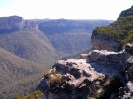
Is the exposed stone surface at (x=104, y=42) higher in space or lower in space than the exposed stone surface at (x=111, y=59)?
lower

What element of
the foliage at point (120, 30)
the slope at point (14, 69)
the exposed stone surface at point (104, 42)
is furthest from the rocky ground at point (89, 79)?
the slope at point (14, 69)

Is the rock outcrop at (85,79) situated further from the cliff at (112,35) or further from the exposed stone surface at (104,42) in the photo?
the exposed stone surface at (104,42)

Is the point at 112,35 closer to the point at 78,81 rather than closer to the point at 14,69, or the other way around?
the point at 78,81

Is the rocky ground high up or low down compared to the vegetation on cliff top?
down

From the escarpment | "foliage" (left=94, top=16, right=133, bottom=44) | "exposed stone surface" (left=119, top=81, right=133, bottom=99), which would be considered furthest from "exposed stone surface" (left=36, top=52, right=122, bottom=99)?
"foliage" (left=94, top=16, right=133, bottom=44)

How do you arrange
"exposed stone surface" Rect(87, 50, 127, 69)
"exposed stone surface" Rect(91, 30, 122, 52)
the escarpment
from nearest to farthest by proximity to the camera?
the escarpment < "exposed stone surface" Rect(87, 50, 127, 69) < "exposed stone surface" Rect(91, 30, 122, 52)

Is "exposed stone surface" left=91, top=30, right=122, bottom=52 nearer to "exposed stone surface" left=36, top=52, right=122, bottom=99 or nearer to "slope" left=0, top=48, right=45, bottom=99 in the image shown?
"exposed stone surface" left=36, top=52, right=122, bottom=99

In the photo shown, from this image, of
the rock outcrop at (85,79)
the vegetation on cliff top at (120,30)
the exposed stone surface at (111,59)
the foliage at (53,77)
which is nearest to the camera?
the rock outcrop at (85,79)

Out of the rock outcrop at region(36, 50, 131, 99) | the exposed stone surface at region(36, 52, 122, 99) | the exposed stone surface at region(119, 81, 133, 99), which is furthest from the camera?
the exposed stone surface at region(36, 52, 122, 99)

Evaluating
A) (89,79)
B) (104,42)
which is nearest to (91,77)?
(89,79)

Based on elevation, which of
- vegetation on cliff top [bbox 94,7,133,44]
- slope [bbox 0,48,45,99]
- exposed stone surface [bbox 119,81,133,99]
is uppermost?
vegetation on cliff top [bbox 94,7,133,44]

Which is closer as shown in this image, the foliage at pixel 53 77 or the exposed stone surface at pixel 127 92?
the exposed stone surface at pixel 127 92

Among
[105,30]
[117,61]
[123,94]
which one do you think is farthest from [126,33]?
[123,94]

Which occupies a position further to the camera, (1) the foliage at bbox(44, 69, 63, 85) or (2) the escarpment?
(1) the foliage at bbox(44, 69, 63, 85)
